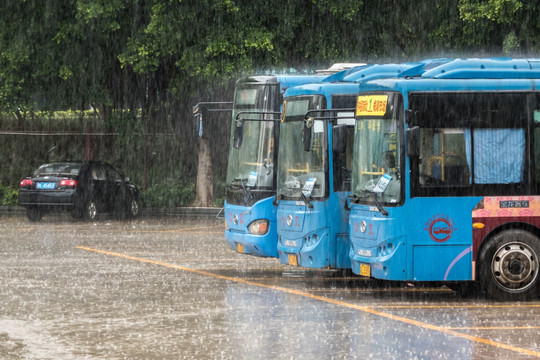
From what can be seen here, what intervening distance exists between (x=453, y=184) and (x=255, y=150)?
13.5 ft

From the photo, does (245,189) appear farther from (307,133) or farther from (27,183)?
(27,183)

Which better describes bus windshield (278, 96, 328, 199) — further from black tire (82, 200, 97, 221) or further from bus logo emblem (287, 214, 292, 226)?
black tire (82, 200, 97, 221)

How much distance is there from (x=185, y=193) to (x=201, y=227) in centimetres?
809

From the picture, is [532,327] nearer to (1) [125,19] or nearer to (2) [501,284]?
(2) [501,284]

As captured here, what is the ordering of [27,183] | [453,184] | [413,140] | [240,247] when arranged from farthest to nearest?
1. [27,183]
2. [240,247]
3. [453,184]
4. [413,140]

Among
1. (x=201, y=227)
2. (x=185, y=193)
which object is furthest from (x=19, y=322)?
(x=185, y=193)

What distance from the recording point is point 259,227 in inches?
643

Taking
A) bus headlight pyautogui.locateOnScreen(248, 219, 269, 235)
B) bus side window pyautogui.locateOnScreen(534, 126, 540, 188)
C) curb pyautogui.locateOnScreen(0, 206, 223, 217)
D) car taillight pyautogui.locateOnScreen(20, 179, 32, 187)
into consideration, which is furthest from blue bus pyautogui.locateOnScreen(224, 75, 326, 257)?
curb pyautogui.locateOnScreen(0, 206, 223, 217)

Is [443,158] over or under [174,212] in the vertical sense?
over

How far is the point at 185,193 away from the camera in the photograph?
3444 cm

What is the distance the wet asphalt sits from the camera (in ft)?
33.1

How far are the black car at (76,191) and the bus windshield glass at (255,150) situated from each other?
1171cm

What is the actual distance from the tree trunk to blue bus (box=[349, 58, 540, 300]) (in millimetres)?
18736

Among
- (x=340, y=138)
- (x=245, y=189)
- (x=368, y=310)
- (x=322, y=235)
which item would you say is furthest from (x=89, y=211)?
(x=368, y=310)
